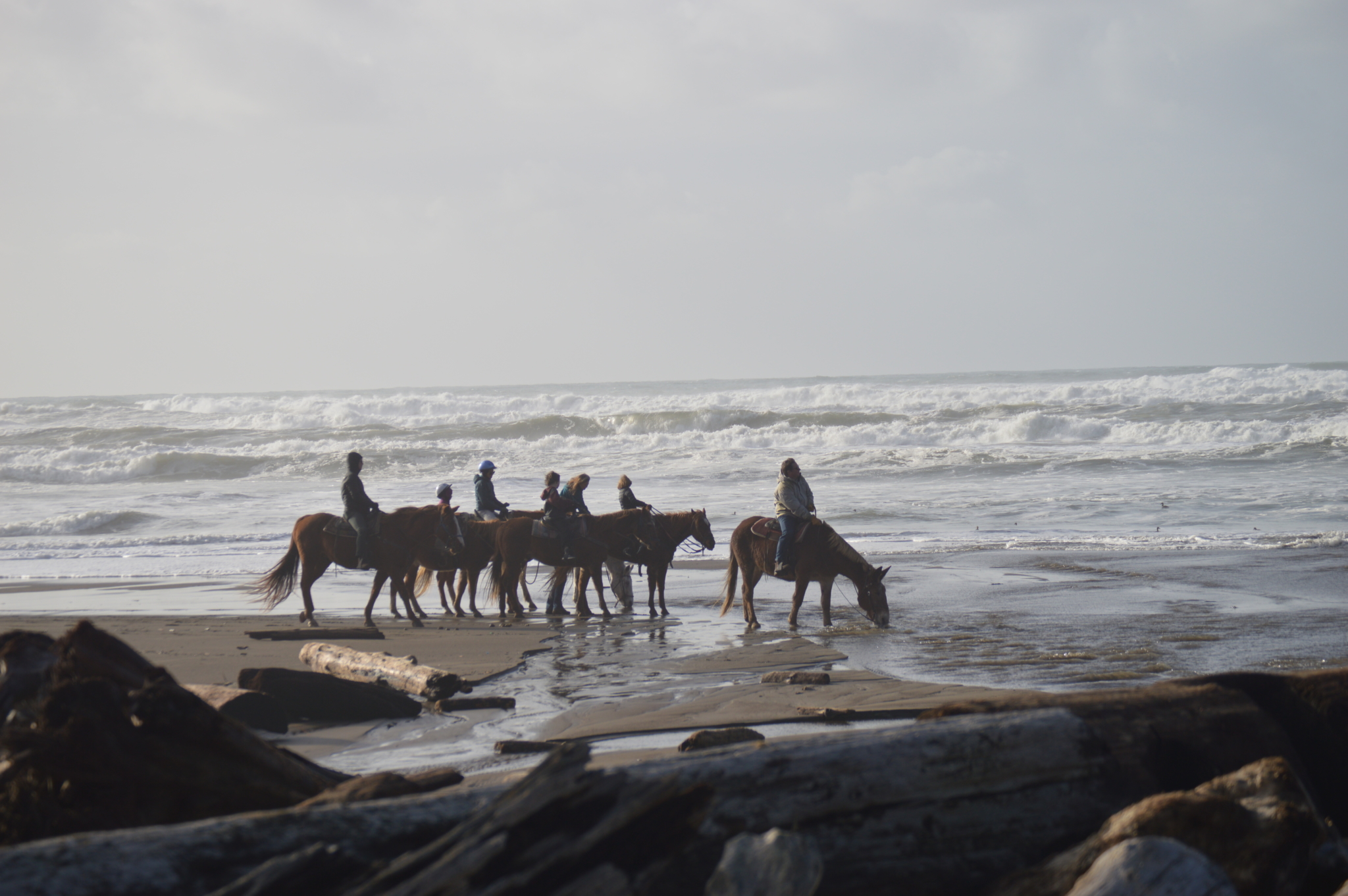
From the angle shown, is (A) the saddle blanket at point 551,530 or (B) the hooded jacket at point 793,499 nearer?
(B) the hooded jacket at point 793,499

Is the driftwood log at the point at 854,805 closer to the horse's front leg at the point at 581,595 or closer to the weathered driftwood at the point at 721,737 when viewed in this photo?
the weathered driftwood at the point at 721,737

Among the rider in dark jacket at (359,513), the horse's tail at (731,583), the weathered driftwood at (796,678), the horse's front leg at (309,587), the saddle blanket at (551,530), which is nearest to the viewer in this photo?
the weathered driftwood at (796,678)

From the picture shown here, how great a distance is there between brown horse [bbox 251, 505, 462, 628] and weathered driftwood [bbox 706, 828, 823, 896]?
35.3 feet

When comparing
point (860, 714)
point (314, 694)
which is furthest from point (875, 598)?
point (314, 694)

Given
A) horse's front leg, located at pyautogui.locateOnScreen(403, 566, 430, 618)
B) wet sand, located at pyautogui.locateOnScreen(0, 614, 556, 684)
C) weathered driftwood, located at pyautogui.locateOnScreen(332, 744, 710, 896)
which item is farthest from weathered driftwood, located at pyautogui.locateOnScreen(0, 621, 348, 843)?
horse's front leg, located at pyautogui.locateOnScreen(403, 566, 430, 618)

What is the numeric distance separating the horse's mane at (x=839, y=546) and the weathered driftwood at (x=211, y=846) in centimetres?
912

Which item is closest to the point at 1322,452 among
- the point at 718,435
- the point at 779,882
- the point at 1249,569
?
the point at 1249,569

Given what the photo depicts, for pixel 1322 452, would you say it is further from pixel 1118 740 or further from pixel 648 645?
pixel 1118 740

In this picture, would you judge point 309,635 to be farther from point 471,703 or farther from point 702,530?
point 702,530

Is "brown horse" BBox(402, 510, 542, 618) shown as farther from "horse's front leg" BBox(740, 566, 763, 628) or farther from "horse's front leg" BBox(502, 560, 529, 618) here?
"horse's front leg" BBox(740, 566, 763, 628)

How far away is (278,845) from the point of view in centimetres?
266

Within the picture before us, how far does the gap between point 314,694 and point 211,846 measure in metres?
4.40

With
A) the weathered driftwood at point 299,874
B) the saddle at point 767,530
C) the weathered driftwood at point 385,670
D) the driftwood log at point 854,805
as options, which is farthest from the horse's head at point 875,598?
the weathered driftwood at point 299,874

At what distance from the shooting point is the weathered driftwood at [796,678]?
792 cm
